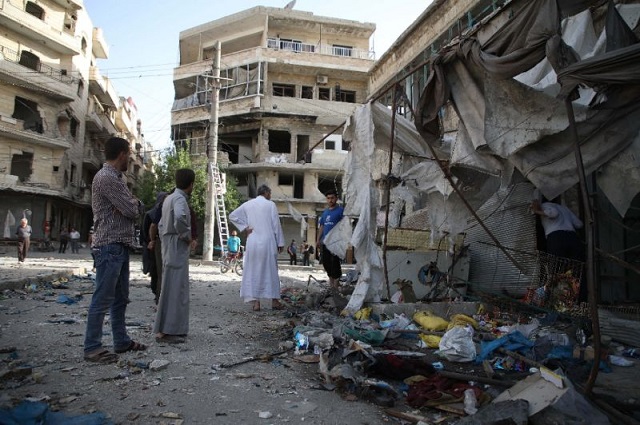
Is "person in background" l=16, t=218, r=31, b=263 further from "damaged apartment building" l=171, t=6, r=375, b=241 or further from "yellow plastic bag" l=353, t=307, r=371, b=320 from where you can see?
"damaged apartment building" l=171, t=6, r=375, b=241

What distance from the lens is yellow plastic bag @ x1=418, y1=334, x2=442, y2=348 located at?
4.47 m

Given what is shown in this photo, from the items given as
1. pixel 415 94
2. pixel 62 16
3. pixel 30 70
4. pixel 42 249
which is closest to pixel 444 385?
pixel 415 94

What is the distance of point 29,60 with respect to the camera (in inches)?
1159

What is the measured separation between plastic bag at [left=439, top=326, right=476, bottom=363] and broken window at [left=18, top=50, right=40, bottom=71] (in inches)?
1317

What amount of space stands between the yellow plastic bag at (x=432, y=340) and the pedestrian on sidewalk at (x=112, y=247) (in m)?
2.72

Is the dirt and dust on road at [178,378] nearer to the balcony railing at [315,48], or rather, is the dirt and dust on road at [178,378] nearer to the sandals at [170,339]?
the sandals at [170,339]

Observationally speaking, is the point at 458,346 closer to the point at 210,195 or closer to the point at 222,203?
the point at 210,195

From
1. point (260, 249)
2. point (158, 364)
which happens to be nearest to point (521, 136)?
point (158, 364)

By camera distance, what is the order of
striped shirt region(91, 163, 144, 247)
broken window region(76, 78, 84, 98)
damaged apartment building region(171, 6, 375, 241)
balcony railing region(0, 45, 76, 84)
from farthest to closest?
1. broken window region(76, 78, 84, 98)
2. damaged apartment building region(171, 6, 375, 241)
3. balcony railing region(0, 45, 76, 84)
4. striped shirt region(91, 163, 144, 247)

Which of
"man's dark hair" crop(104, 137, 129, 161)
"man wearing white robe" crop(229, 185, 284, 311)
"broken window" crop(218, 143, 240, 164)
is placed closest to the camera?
"man's dark hair" crop(104, 137, 129, 161)

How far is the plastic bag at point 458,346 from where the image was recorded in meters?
3.97

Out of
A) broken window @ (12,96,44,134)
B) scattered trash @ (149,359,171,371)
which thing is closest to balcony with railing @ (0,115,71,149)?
broken window @ (12,96,44,134)

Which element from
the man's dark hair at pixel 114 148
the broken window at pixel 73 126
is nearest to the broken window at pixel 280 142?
the broken window at pixel 73 126

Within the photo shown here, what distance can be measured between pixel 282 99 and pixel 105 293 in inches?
1125
